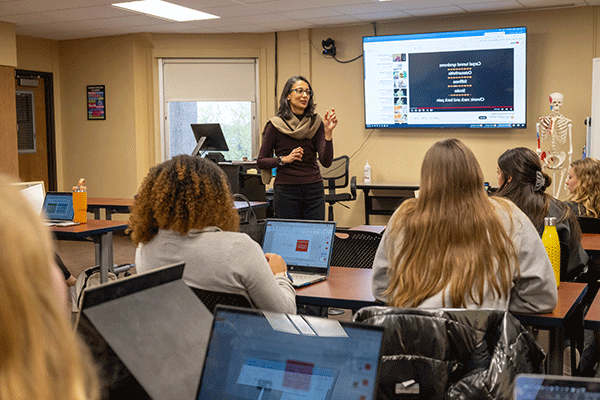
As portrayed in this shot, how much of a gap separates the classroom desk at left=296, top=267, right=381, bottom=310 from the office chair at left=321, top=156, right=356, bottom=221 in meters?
4.33

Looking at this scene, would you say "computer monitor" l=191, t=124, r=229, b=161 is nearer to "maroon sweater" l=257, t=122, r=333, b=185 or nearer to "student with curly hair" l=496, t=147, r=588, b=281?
"maroon sweater" l=257, t=122, r=333, b=185

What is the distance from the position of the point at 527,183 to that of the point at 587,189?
108 cm

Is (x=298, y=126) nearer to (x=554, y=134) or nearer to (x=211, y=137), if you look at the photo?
(x=211, y=137)

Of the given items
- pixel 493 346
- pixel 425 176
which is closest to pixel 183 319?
pixel 493 346

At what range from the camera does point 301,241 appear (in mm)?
2742

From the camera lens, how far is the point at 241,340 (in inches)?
42.2

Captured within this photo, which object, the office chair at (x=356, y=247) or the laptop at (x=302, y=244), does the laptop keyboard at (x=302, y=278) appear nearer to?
the laptop at (x=302, y=244)

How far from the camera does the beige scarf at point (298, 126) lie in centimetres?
413

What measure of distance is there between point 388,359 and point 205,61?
689 centimetres

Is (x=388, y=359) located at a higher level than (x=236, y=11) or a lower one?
lower

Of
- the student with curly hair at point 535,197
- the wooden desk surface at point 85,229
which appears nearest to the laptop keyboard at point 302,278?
the student with curly hair at point 535,197

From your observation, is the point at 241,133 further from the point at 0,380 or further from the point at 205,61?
the point at 0,380

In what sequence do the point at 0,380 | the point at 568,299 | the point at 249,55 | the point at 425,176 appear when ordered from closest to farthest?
the point at 0,380, the point at 425,176, the point at 568,299, the point at 249,55

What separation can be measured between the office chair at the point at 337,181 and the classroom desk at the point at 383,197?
0.14 meters
